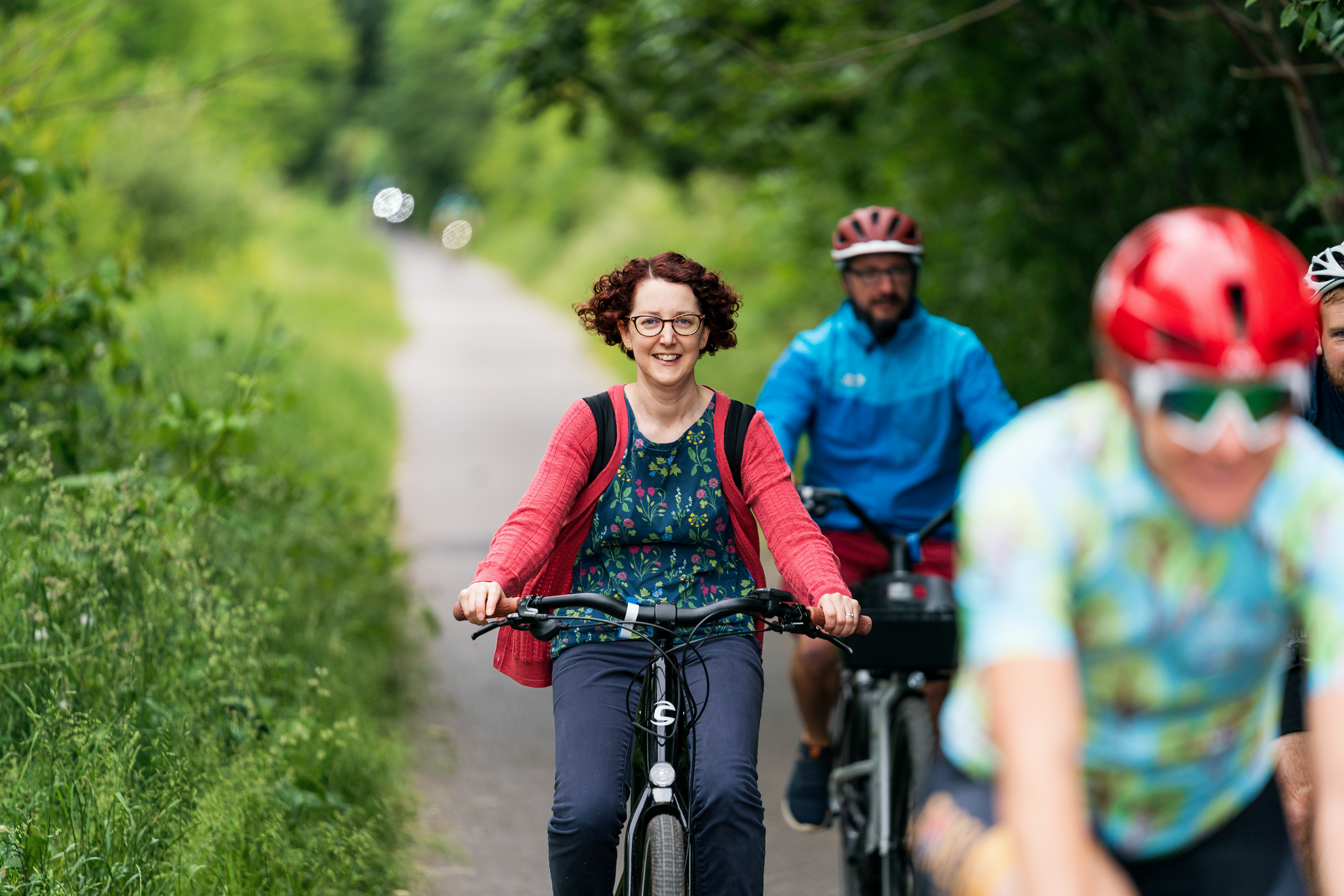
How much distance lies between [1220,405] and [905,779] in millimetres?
2610

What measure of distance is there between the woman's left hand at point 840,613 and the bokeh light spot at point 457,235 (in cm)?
4064

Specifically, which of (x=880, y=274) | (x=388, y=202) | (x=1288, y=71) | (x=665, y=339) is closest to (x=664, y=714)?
(x=665, y=339)

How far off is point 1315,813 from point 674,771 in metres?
1.53

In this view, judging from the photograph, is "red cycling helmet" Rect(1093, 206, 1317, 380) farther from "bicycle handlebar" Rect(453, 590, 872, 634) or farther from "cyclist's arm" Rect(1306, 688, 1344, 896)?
"bicycle handlebar" Rect(453, 590, 872, 634)

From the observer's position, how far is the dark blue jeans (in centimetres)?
302

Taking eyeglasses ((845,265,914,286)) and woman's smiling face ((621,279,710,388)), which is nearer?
woman's smiling face ((621,279,710,388))

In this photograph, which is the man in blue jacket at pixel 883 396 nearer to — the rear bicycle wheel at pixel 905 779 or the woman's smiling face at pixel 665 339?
the rear bicycle wheel at pixel 905 779

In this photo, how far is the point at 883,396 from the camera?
446 centimetres

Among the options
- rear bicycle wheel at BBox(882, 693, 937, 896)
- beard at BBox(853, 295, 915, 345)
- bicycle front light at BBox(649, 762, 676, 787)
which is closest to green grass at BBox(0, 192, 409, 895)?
bicycle front light at BBox(649, 762, 676, 787)

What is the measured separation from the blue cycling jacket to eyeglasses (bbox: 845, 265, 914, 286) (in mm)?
121

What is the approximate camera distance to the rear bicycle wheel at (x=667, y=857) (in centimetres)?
296

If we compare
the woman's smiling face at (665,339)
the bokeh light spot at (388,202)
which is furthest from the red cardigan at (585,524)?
the bokeh light spot at (388,202)

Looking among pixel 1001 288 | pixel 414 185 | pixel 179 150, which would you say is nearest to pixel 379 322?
pixel 179 150

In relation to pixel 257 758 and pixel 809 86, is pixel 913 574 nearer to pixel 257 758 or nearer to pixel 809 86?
pixel 257 758
